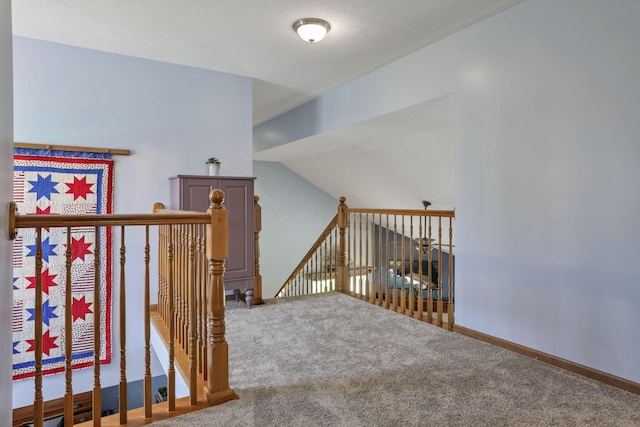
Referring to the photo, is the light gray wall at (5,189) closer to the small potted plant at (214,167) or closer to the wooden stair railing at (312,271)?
the small potted plant at (214,167)

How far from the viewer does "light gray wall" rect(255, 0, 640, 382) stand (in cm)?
208

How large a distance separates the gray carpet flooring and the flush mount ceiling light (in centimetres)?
224

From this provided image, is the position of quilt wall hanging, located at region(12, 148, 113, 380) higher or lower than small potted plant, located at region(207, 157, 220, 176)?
lower

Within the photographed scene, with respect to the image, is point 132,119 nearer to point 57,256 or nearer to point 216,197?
point 57,256

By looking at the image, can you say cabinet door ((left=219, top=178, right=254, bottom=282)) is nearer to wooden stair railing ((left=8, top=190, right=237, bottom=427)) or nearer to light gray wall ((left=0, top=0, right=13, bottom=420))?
wooden stair railing ((left=8, top=190, right=237, bottom=427))

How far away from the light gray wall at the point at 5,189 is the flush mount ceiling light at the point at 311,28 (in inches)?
72.1

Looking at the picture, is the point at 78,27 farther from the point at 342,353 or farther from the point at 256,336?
the point at 342,353

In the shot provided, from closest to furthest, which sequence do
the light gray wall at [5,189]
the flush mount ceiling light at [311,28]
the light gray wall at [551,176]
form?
the light gray wall at [5,189] → the light gray wall at [551,176] → the flush mount ceiling light at [311,28]

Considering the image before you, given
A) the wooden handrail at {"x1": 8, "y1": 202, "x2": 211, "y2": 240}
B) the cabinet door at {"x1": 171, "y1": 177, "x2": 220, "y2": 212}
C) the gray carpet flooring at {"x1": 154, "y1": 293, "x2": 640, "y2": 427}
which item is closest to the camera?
the wooden handrail at {"x1": 8, "y1": 202, "x2": 211, "y2": 240}

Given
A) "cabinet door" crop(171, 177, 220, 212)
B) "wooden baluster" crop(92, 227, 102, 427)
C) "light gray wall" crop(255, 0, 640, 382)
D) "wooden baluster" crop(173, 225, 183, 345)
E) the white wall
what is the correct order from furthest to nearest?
1. "cabinet door" crop(171, 177, 220, 212)
2. the white wall
3. "wooden baluster" crop(173, 225, 183, 345)
4. "light gray wall" crop(255, 0, 640, 382)
5. "wooden baluster" crop(92, 227, 102, 427)

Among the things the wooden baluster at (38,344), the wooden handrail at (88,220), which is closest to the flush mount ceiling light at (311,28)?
the wooden handrail at (88,220)

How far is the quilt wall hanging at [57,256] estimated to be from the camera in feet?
10.0

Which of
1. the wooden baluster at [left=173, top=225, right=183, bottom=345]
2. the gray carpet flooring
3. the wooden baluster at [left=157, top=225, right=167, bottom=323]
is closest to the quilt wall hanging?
the wooden baluster at [left=157, top=225, right=167, bottom=323]

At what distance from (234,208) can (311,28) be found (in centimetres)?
167
